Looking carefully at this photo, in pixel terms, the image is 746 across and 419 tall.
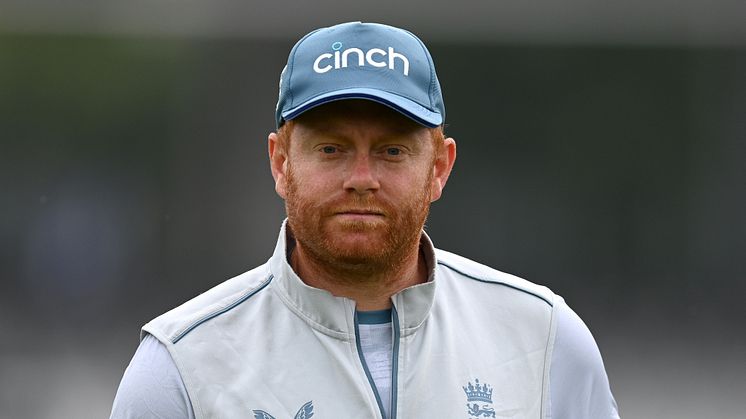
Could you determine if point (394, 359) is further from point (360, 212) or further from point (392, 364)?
point (360, 212)

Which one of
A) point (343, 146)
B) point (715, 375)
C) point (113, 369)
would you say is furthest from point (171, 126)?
point (343, 146)

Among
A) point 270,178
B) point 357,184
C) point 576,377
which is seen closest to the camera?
point 357,184

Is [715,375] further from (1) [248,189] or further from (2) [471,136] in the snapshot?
(1) [248,189]

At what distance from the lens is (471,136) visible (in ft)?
16.3

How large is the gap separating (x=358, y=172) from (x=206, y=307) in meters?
0.32

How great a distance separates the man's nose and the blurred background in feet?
10.7

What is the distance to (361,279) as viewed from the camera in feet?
5.52

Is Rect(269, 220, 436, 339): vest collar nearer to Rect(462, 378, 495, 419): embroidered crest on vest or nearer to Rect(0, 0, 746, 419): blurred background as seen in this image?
Rect(462, 378, 495, 419): embroidered crest on vest

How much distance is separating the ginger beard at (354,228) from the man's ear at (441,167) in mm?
54

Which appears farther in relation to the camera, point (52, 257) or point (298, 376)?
point (52, 257)

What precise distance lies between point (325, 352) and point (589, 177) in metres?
3.60

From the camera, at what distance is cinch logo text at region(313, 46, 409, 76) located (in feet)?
5.49

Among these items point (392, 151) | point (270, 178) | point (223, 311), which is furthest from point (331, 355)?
point (270, 178)

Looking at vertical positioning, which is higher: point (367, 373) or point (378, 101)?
point (378, 101)
